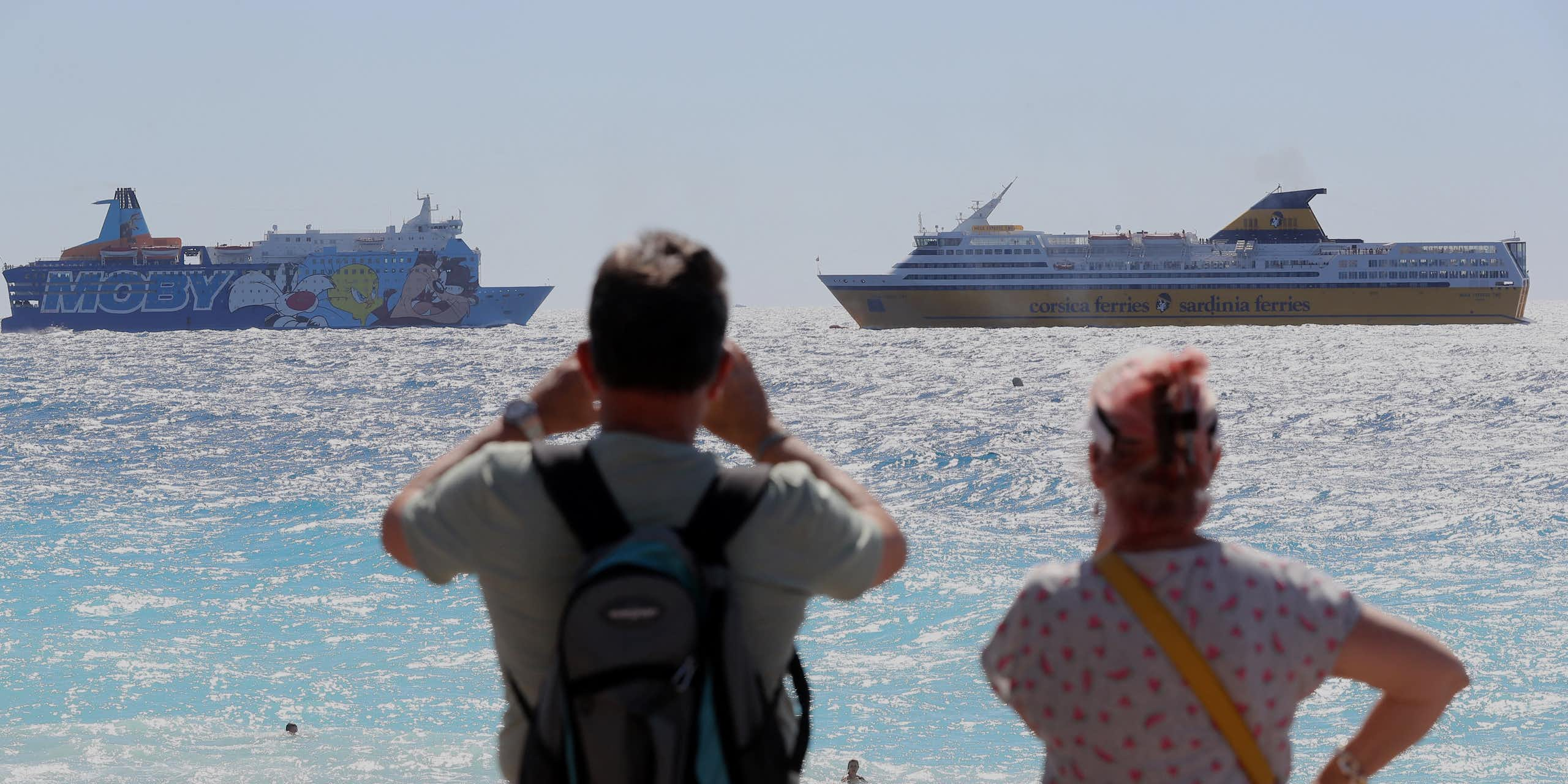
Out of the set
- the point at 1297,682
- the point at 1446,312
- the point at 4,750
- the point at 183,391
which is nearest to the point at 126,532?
the point at 4,750

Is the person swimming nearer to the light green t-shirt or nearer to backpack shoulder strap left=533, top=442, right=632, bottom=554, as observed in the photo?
the light green t-shirt

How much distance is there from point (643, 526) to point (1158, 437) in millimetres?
508

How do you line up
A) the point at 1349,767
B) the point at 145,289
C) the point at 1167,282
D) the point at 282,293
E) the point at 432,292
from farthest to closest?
1. the point at 432,292
2. the point at 282,293
3. the point at 145,289
4. the point at 1167,282
5. the point at 1349,767

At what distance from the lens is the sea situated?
6750 millimetres

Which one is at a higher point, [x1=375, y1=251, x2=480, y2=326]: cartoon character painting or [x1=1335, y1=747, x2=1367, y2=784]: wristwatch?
[x1=1335, y1=747, x2=1367, y2=784]: wristwatch

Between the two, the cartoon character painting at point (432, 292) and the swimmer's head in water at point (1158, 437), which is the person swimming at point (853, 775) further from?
the cartoon character painting at point (432, 292)

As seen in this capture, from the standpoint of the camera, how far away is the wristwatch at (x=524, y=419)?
1.50 metres

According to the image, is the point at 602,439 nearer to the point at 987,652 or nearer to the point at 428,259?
the point at 987,652

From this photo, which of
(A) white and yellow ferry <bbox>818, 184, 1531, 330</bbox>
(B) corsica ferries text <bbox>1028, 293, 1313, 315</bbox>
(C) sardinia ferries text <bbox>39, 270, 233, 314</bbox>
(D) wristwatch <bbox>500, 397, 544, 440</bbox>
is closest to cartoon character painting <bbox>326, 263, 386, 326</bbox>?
(C) sardinia ferries text <bbox>39, 270, 233, 314</bbox>

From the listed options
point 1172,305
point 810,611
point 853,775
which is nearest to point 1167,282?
point 1172,305

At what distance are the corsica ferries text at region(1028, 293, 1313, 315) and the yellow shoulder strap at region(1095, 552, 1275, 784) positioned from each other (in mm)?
61511

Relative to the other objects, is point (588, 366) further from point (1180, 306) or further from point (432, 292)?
point (432, 292)

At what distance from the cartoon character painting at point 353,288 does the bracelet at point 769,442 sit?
74.0 m

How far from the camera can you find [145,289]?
71438 millimetres
